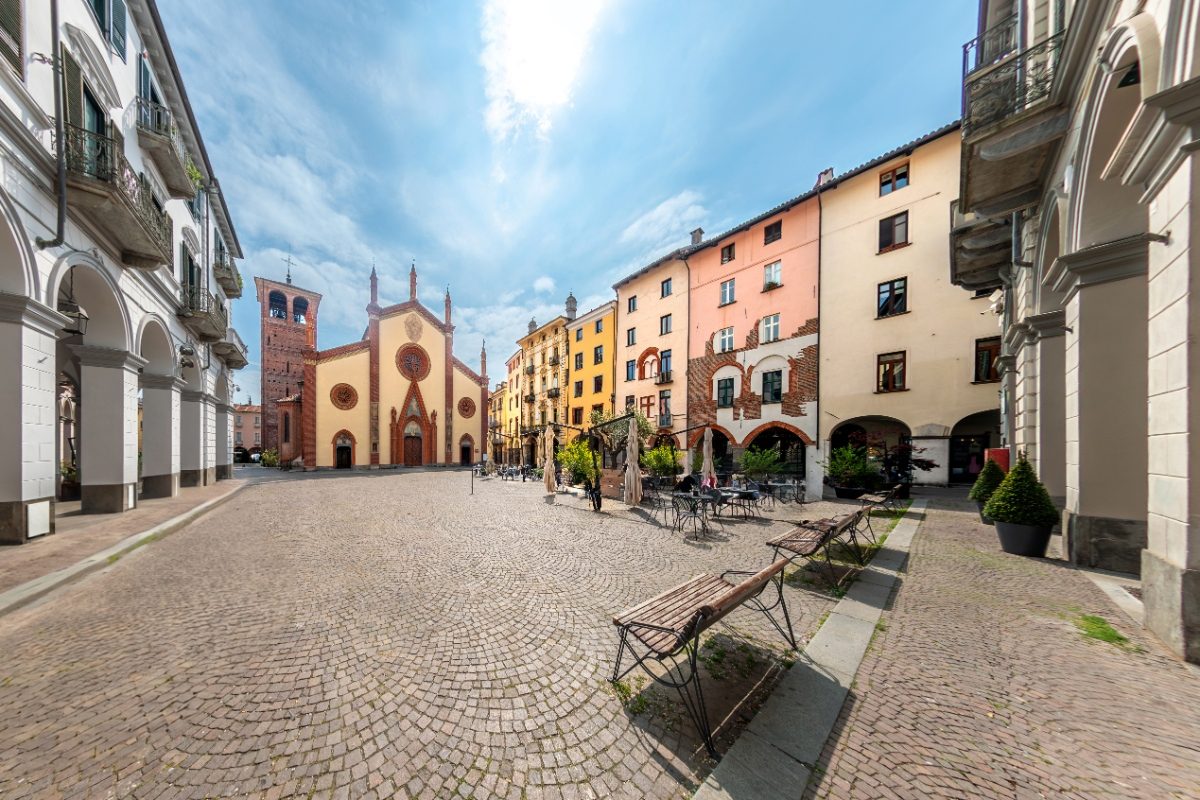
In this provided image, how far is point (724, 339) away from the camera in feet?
70.0

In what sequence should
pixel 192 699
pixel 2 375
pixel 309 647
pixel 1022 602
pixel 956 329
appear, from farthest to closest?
pixel 956 329, pixel 2 375, pixel 1022 602, pixel 309 647, pixel 192 699

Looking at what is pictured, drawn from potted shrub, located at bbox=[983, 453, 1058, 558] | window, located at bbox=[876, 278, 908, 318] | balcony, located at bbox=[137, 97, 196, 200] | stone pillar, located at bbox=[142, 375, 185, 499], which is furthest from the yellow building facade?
potted shrub, located at bbox=[983, 453, 1058, 558]

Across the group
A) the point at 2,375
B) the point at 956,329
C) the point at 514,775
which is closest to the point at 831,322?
the point at 956,329

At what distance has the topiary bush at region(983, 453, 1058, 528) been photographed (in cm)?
622

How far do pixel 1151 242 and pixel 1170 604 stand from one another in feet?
11.8

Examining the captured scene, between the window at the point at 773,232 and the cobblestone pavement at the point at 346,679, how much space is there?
709 inches

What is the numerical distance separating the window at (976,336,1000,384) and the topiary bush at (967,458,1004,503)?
6568 millimetres

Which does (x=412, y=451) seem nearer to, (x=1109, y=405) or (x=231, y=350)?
(x=231, y=350)

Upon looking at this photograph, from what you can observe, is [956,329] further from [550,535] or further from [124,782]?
[124,782]

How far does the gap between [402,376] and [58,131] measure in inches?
1094

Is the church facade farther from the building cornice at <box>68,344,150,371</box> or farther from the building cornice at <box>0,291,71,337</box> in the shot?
the building cornice at <box>0,291,71,337</box>

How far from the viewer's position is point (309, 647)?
382 centimetres

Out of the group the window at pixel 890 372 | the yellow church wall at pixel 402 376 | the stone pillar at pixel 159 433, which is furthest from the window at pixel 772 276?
the yellow church wall at pixel 402 376

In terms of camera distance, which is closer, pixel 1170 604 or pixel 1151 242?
pixel 1170 604
